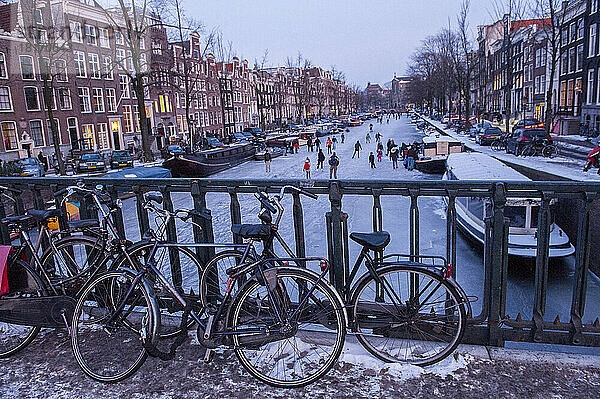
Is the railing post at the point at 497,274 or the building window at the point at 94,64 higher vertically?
the building window at the point at 94,64

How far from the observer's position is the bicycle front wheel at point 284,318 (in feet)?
10.5

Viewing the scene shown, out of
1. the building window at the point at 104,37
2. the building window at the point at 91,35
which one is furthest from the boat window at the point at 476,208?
the building window at the point at 104,37

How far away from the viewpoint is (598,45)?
37969mm

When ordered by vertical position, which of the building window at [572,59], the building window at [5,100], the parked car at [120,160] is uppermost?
the building window at [572,59]

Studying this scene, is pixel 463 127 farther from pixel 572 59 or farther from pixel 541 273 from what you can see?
pixel 541 273

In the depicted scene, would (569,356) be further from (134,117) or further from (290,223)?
(134,117)

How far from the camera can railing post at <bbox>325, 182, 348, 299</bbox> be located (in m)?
3.67

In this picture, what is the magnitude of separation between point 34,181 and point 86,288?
5.54 ft

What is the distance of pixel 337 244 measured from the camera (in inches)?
147

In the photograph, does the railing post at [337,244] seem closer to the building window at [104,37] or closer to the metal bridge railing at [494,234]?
the metal bridge railing at [494,234]

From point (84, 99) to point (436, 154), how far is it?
3121 centimetres

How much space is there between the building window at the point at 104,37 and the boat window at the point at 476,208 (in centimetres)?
4127

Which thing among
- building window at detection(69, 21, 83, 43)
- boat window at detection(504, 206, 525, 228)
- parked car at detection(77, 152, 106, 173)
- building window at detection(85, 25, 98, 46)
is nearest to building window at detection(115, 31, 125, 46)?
building window at detection(85, 25, 98, 46)

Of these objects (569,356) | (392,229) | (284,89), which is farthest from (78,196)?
(284,89)
